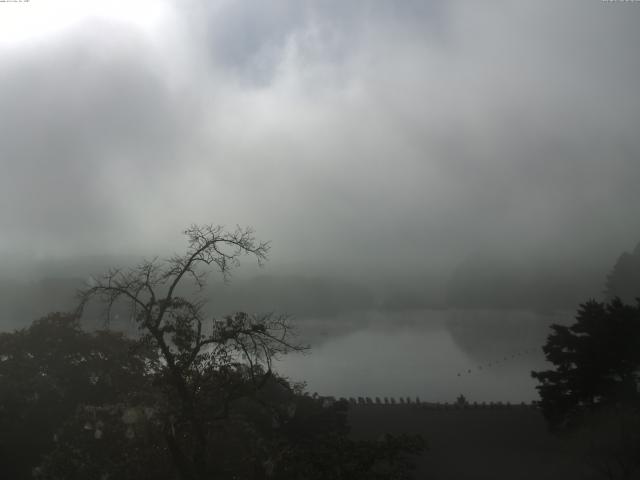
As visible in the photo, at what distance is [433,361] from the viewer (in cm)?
12169

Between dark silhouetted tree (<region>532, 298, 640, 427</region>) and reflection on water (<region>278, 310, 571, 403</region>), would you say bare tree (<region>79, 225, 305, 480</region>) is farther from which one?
reflection on water (<region>278, 310, 571, 403</region>)

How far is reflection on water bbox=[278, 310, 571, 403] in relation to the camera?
8612cm

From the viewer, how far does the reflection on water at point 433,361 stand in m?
86.1

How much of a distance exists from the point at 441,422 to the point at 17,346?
30065 mm

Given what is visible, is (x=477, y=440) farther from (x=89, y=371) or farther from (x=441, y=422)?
(x=89, y=371)

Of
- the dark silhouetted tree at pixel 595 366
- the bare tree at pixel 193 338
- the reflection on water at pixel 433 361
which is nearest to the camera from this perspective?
the bare tree at pixel 193 338

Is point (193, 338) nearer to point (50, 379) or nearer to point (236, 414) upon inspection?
point (236, 414)

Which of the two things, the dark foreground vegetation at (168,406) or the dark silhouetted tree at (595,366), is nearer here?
the dark foreground vegetation at (168,406)

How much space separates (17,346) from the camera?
96.5 feet

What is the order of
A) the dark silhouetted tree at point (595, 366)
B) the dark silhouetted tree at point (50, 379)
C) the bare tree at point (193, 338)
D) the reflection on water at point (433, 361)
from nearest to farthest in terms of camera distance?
the bare tree at point (193, 338) < the dark silhouetted tree at point (50, 379) < the dark silhouetted tree at point (595, 366) < the reflection on water at point (433, 361)

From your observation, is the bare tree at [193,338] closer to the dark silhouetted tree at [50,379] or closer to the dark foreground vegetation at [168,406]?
the dark foreground vegetation at [168,406]

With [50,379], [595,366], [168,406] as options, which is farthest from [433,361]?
[168,406]

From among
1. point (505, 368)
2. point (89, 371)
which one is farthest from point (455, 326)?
point (89, 371)

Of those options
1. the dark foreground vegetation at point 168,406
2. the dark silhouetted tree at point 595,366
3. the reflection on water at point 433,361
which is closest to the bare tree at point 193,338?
the dark foreground vegetation at point 168,406
